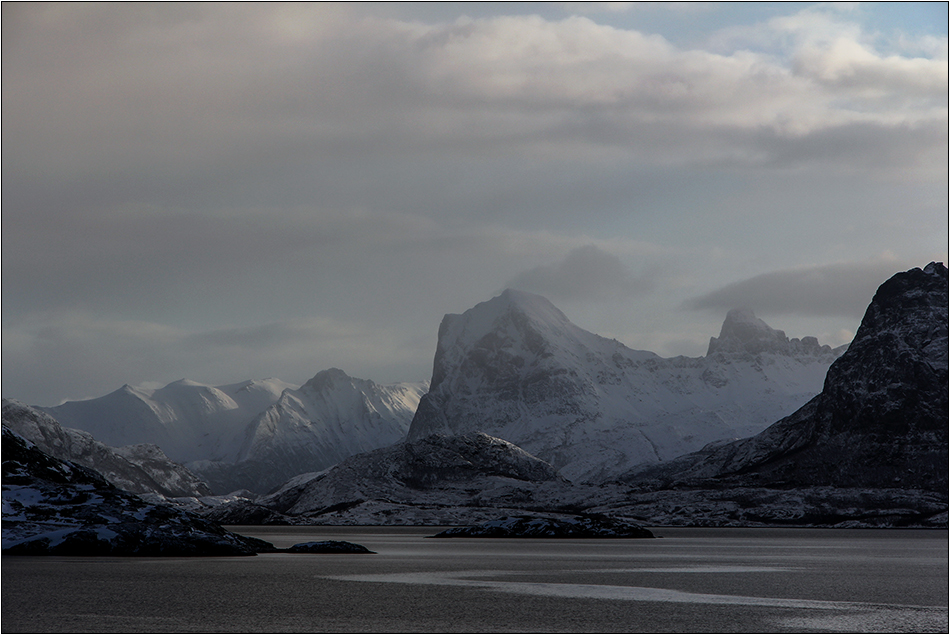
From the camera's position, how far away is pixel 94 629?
137 feet

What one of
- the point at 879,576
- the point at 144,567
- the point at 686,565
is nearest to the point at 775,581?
the point at 879,576

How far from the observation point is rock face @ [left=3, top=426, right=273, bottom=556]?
91.0 metres

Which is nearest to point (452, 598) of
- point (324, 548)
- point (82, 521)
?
point (82, 521)

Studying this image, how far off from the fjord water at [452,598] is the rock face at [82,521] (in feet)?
17.5

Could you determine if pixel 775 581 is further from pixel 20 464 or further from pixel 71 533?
pixel 20 464

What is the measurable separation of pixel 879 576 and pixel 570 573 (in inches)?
935

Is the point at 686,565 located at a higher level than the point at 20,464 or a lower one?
lower

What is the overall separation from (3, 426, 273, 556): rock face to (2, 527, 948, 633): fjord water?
534cm

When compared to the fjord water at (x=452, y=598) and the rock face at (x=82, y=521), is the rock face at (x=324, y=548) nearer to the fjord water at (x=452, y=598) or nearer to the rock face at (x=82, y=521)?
the rock face at (x=82, y=521)

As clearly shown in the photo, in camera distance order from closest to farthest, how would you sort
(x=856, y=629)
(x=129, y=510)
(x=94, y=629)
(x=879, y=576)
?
(x=94, y=629) < (x=856, y=629) < (x=879, y=576) < (x=129, y=510)

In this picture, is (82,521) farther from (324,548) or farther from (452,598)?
(452,598)

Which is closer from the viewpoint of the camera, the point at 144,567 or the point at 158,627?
the point at 158,627

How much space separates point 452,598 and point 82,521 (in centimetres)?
5071

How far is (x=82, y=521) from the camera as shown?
9438cm
